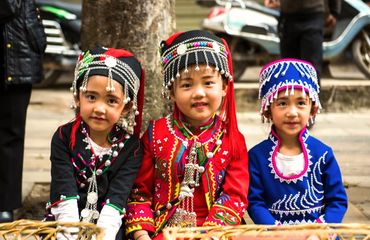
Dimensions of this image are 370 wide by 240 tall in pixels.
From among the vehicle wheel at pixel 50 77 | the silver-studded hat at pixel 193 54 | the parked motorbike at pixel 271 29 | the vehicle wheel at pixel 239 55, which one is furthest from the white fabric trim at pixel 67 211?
the vehicle wheel at pixel 50 77

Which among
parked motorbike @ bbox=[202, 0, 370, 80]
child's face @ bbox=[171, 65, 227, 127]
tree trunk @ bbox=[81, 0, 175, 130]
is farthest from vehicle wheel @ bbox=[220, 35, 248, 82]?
child's face @ bbox=[171, 65, 227, 127]

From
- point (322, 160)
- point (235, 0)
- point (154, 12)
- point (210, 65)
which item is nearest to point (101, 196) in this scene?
point (210, 65)

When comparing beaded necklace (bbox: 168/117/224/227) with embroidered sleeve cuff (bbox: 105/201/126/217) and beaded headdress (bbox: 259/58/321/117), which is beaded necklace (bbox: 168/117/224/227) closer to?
embroidered sleeve cuff (bbox: 105/201/126/217)

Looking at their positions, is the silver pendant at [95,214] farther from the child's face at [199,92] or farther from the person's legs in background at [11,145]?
the person's legs in background at [11,145]

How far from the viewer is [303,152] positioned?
339 cm

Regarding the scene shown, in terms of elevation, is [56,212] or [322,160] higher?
[322,160]

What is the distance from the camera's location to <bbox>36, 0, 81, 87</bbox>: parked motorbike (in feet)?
33.9

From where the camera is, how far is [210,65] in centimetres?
333

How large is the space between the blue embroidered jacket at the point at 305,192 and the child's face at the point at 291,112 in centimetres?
5

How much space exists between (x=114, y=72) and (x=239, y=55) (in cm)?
739

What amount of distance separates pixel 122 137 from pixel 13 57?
1054 mm

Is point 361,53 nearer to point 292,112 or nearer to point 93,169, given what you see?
point 292,112

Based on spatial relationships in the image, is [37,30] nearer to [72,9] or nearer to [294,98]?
[294,98]

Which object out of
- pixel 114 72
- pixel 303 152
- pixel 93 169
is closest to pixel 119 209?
pixel 93 169
